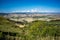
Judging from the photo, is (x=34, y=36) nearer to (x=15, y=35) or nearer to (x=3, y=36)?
(x=15, y=35)

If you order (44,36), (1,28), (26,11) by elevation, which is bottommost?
(44,36)

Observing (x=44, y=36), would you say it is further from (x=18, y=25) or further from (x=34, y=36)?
(x=18, y=25)

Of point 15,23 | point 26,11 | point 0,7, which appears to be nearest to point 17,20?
point 15,23

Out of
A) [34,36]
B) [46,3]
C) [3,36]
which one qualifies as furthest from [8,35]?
[46,3]

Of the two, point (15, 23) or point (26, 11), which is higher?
point (26, 11)

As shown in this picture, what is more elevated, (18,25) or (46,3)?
(46,3)

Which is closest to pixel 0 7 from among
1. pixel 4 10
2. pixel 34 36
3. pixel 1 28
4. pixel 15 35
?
pixel 4 10
